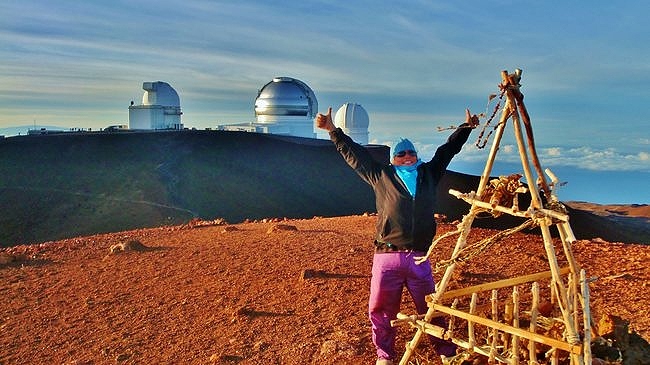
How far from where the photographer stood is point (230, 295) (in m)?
8.53

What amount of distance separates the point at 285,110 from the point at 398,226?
38117 mm

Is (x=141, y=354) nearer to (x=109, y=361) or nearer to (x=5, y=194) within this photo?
(x=109, y=361)

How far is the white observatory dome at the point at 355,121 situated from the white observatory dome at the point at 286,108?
2.33m

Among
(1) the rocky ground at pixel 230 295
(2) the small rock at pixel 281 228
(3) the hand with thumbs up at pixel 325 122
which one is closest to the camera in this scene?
(3) the hand with thumbs up at pixel 325 122

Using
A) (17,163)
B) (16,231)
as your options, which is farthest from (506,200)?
(17,163)

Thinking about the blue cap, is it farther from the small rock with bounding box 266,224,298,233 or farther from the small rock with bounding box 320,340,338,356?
the small rock with bounding box 266,224,298,233

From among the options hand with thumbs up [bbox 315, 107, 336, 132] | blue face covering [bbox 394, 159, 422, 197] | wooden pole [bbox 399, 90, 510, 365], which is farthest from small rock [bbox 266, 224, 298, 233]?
wooden pole [bbox 399, 90, 510, 365]

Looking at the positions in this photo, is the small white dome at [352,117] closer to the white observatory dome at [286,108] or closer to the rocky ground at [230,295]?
the white observatory dome at [286,108]

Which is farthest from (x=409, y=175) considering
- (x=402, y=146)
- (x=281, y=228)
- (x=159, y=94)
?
(x=159, y=94)

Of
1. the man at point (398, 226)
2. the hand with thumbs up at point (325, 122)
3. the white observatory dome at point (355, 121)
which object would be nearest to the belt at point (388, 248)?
the man at point (398, 226)

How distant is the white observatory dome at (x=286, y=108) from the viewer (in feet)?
142

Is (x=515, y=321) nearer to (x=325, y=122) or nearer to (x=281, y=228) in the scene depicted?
(x=325, y=122)

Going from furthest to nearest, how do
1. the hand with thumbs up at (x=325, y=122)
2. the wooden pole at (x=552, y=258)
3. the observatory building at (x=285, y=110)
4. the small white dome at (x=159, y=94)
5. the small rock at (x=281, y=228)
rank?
the observatory building at (x=285, y=110) → the small white dome at (x=159, y=94) → the small rock at (x=281, y=228) → the hand with thumbs up at (x=325, y=122) → the wooden pole at (x=552, y=258)

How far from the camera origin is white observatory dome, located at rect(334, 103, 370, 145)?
1682 inches
